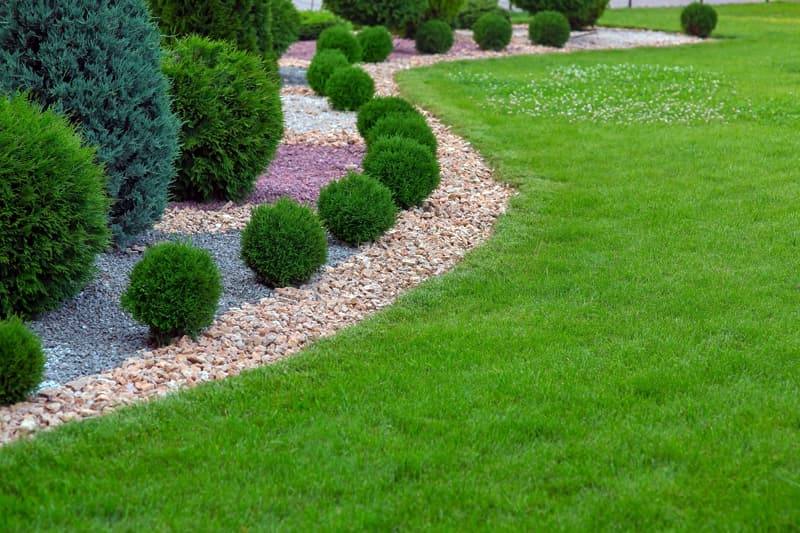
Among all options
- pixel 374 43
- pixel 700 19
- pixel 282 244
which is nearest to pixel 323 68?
pixel 374 43

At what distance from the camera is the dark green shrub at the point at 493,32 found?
1984cm

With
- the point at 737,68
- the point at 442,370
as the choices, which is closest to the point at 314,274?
the point at 442,370

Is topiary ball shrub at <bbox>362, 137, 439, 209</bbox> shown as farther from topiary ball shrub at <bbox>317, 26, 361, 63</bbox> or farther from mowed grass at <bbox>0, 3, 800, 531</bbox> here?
topiary ball shrub at <bbox>317, 26, 361, 63</bbox>

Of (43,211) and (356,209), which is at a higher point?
(43,211)

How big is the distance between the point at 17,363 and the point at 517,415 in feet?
7.73

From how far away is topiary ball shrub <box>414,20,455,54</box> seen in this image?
19.2 metres

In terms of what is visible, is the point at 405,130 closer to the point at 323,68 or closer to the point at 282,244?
the point at 282,244

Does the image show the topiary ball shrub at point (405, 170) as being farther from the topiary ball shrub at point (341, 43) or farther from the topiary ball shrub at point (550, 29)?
the topiary ball shrub at point (550, 29)

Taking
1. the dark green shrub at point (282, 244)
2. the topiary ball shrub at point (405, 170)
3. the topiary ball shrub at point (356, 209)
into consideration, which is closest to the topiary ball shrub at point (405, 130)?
the topiary ball shrub at point (405, 170)

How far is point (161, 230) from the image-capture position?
7543mm

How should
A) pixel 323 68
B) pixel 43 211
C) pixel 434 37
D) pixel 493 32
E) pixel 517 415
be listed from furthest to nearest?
pixel 493 32 < pixel 434 37 < pixel 323 68 < pixel 43 211 < pixel 517 415

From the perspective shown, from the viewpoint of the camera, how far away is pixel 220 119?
8.05 metres

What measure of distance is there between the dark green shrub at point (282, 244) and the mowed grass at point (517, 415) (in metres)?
0.74

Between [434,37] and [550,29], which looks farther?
[550,29]
